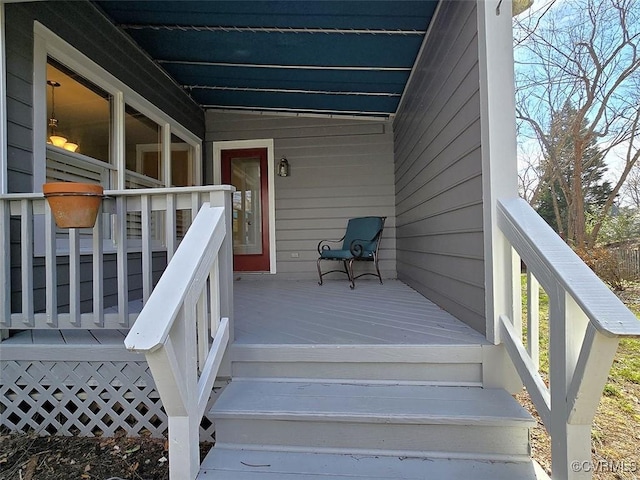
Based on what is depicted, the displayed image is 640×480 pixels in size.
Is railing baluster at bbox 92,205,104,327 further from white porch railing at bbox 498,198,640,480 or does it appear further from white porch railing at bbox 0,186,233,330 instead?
white porch railing at bbox 498,198,640,480

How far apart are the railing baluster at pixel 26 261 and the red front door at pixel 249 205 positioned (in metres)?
3.11

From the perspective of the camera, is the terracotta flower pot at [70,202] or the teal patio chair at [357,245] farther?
the teal patio chair at [357,245]

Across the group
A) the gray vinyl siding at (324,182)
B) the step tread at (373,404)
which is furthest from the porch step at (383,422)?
the gray vinyl siding at (324,182)

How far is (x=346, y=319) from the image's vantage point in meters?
2.41

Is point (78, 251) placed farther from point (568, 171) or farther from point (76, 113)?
point (568, 171)

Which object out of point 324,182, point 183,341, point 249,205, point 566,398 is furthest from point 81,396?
point 324,182

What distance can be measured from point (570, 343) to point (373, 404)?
0.81 meters

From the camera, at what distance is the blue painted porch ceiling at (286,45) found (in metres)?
2.73

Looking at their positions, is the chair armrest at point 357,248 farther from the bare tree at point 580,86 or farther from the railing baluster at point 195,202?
the bare tree at point 580,86

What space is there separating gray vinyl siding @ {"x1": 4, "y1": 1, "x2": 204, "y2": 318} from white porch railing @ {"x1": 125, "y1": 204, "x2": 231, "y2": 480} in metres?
1.44

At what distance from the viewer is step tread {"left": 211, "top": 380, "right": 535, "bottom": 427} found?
1444mm

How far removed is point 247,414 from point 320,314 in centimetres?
114

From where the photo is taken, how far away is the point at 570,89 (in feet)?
24.0

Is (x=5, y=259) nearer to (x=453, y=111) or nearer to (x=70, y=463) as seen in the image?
(x=70, y=463)
